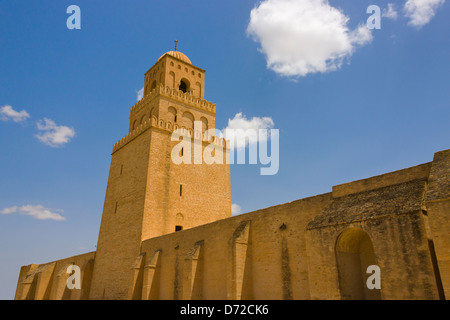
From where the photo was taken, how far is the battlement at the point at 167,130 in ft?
78.7

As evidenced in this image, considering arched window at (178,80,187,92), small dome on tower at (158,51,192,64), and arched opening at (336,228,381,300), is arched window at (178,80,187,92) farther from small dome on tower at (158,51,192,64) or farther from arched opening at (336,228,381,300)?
arched opening at (336,228,381,300)

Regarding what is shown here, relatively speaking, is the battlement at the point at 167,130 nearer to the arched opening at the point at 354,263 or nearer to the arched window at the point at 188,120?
the arched window at the point at 188,120

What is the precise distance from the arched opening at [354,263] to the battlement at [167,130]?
1576 cm

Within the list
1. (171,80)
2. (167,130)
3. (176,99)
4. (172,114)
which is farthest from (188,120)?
(171,80)

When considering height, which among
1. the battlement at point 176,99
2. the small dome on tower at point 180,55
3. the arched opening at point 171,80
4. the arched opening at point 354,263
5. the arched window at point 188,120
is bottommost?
the arched opening at point 354,263

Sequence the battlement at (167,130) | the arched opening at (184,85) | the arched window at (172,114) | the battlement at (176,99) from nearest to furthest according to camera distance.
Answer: the battlement at (167,130) → the arched window at (172,114) → the battlement at (176,99) → the arched opening at (184,85)

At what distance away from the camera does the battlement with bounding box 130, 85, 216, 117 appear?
84.1 ft

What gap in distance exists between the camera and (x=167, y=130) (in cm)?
2423

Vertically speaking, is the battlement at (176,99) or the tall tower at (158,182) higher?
the battlement at (176,99)

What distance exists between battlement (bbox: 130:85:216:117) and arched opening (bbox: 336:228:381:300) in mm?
17991

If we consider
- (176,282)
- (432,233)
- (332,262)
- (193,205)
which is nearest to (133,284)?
(176,282)

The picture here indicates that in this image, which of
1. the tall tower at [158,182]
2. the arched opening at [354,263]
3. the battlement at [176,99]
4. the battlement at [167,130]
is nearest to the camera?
the arched opening at [354,263]

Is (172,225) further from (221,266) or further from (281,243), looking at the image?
(281,243)

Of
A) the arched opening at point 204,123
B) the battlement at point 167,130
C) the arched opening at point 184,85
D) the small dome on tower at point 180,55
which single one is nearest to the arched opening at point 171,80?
the arched opening at point 184,85
